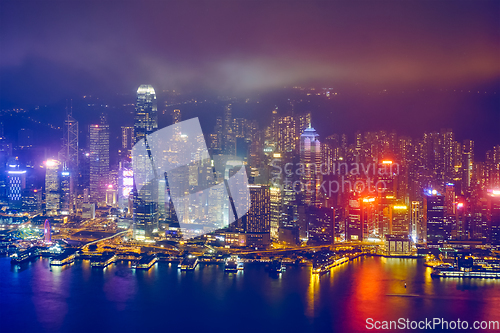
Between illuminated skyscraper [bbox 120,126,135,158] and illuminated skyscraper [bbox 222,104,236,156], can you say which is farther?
illuminated skyscraper [bbox 120,126,135,158]

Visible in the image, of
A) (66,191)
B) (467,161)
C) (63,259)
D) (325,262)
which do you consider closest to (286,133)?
(467,161)

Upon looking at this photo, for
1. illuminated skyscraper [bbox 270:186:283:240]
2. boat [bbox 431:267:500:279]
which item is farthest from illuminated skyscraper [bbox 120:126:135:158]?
boat [bbox 431:267:500:279]

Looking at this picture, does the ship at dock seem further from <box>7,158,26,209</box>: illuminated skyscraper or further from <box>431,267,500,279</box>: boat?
<box>7,158,26,209</box>: illuminated skyscraper

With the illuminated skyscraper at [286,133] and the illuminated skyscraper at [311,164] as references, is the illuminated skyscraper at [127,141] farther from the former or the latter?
the illuminated skyscraper at [311,164]

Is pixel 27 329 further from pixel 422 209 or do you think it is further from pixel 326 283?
pixel 422 209

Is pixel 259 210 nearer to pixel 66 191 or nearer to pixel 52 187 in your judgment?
pixel 66 191
